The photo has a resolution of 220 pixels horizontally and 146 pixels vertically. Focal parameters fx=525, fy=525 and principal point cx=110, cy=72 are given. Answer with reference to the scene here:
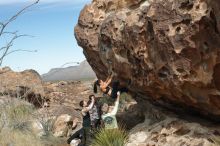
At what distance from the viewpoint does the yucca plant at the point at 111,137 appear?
12602mm

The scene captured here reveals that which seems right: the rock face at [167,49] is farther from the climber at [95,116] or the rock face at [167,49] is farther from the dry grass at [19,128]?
the dry grass at [19,128]

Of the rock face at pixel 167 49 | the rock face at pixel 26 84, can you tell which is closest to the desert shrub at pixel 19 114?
the rock face at pixel 26 84

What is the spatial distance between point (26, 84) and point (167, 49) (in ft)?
47.3

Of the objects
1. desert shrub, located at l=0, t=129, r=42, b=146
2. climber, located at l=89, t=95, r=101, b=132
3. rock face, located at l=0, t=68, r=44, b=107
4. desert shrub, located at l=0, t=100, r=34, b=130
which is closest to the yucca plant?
climber, located at l=89, t=95, r=101, b=132

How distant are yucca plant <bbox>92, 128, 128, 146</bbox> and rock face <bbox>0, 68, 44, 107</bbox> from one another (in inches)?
402

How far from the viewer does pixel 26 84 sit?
944 inches

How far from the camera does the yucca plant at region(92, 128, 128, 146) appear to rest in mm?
12602

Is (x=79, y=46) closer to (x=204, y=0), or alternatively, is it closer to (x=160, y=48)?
(x=160, y=48)

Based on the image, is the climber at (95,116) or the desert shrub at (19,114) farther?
the desert shrub at (19,114)

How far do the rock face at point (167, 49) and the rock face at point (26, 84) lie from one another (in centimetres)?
993

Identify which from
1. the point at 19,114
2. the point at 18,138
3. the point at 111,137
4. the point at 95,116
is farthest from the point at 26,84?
the point at 111,137

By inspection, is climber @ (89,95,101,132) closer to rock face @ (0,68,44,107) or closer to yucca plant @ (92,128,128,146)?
yucca plant @ (92,128,128,146)

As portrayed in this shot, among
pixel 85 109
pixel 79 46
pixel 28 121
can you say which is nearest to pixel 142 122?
pixel 85 109

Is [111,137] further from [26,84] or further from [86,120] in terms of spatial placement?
[26,84]
